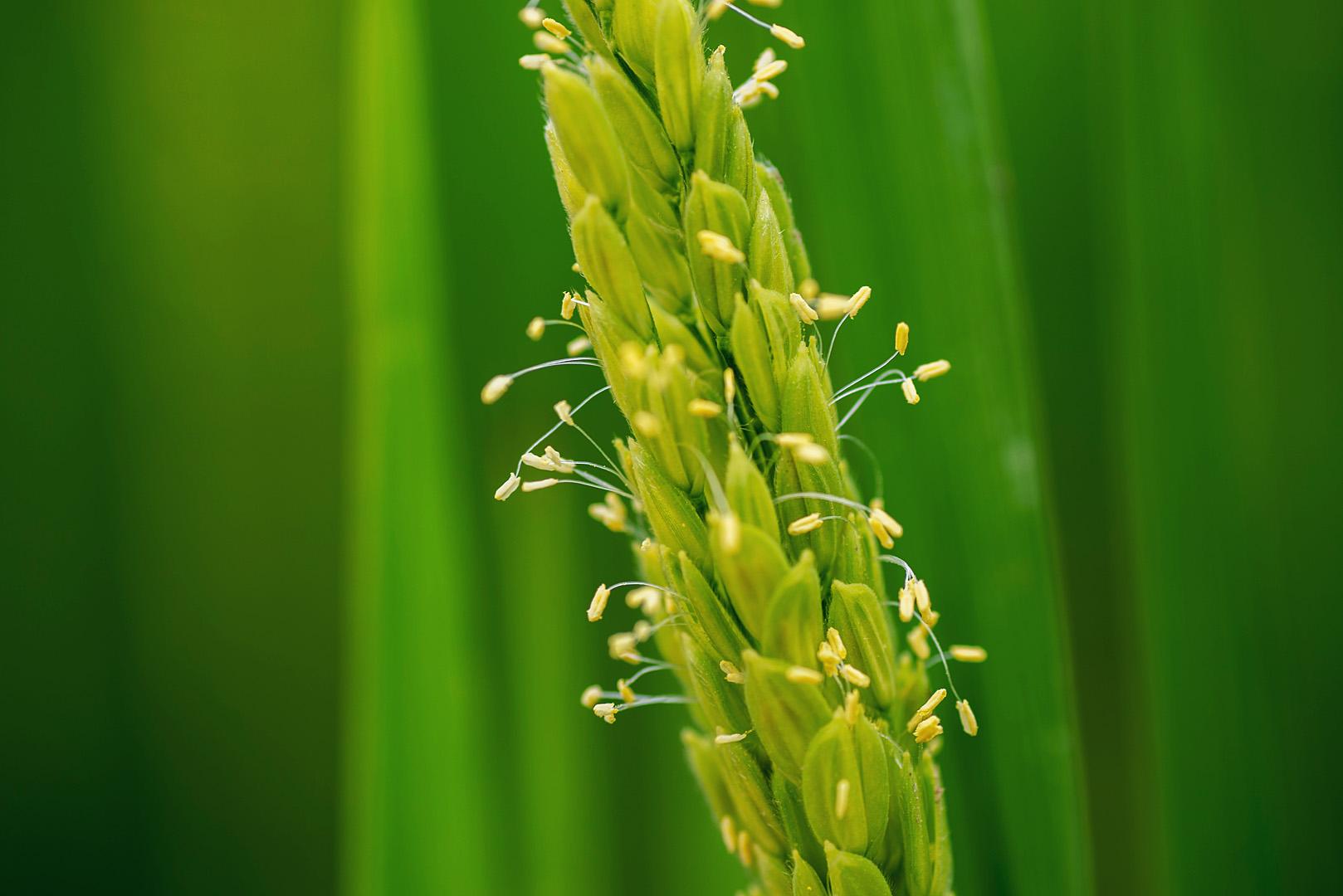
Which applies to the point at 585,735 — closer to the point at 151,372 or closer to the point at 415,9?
the point at 415,9

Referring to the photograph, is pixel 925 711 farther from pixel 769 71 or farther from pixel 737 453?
pixel 769 71

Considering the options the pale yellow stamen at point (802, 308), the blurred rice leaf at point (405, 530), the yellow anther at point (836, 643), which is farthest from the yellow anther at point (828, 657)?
the blurred rice leaf at point (405, 530)

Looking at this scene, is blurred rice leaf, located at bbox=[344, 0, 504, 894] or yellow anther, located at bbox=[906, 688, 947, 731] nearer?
yellow anther, located at bbox=[906, 688, 947, 731]

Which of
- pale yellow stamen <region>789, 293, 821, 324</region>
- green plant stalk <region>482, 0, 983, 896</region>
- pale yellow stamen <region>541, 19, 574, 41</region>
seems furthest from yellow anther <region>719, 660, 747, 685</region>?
pale yellow stamen <region>541, 19, 574, 41</region>

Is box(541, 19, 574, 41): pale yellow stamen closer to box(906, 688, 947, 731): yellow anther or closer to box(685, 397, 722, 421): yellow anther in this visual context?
box(685, 397, 722, 421): yellow anther

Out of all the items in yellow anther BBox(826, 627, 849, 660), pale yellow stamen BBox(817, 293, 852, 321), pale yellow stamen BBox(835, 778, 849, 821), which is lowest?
pale yellow stamen BBox(835, 778, 849, 821)

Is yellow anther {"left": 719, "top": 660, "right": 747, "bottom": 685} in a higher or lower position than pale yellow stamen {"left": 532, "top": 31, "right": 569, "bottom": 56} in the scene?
lower
